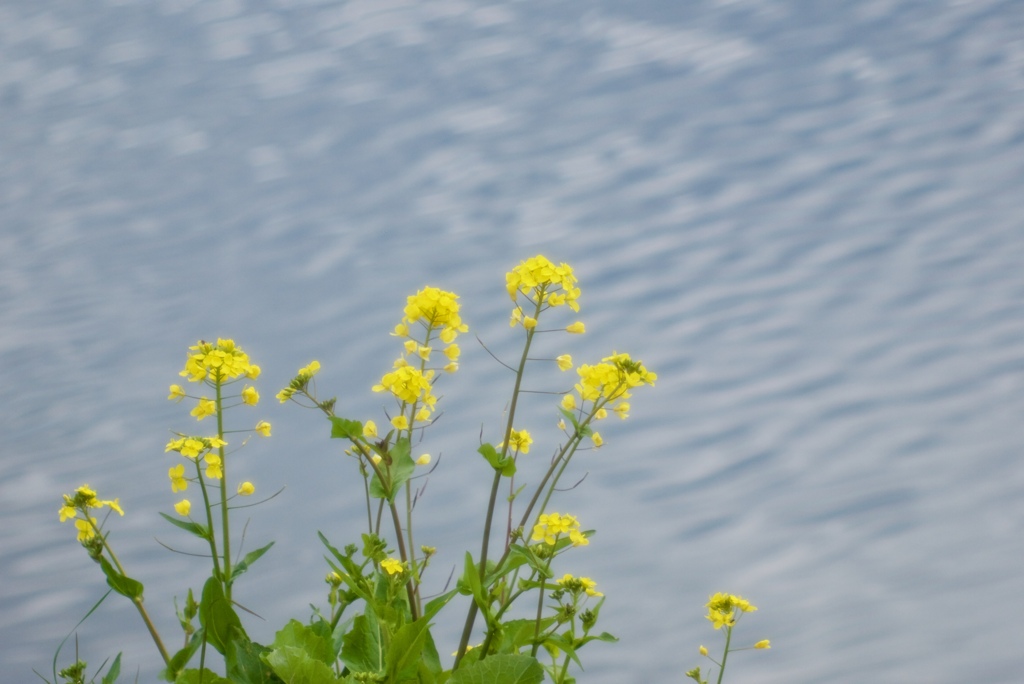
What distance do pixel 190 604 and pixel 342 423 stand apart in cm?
63

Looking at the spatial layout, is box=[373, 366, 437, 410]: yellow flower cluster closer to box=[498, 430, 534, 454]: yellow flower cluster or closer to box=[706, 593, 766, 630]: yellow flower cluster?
box=[498, 430, 534, 454]: yellow flower cluster

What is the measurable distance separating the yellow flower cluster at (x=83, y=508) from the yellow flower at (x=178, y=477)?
158mm

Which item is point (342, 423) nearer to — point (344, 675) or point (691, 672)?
point (344, 675)

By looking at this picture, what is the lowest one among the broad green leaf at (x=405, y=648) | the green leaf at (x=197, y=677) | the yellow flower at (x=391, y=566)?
the green leaf at (x=197, y=677)

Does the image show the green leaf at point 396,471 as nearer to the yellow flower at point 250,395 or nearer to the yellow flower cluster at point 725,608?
the yellow flower at point 250,395

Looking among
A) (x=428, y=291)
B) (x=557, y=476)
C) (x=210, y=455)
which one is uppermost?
(x=428, y=291)

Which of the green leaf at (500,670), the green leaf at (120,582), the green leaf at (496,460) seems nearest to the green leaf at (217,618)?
the green leaf at (120,582)

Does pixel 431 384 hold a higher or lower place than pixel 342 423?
higher

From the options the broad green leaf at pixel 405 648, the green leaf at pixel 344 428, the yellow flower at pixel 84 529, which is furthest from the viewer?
the yellow flower at pixel 84 529

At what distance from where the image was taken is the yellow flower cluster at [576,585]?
2.05 meters

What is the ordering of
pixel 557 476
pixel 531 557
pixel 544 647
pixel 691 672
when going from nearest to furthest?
pixel 531 557, pixel 557 476, pixel 544 647, pixel 691 672

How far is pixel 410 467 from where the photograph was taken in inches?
75.4

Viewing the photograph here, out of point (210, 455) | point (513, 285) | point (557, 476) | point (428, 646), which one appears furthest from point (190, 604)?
point (513, 285)

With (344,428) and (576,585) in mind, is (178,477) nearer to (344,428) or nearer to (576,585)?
(344,428)
